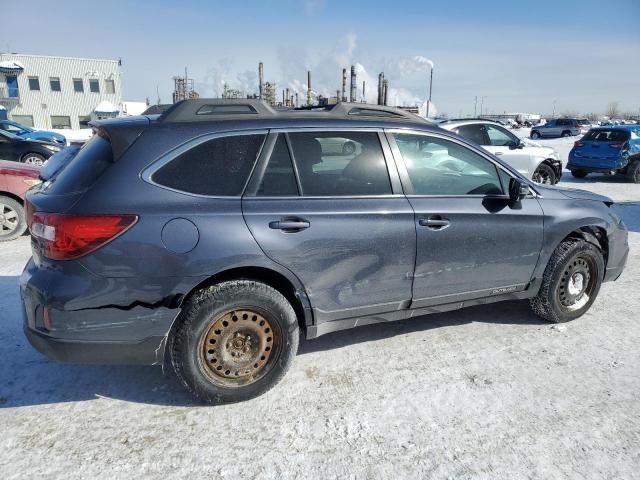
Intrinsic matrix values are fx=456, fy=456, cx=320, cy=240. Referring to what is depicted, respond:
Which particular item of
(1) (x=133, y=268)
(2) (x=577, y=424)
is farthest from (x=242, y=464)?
(2) (x=577, y=424)

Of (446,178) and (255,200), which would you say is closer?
(255,200)

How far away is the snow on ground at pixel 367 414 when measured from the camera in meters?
2.29

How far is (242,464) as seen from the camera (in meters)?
2.30

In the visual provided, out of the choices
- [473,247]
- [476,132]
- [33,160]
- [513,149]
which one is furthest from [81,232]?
[33,160]

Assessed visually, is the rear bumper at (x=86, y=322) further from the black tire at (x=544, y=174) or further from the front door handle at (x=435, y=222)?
the black tire at (x=544, y=174)

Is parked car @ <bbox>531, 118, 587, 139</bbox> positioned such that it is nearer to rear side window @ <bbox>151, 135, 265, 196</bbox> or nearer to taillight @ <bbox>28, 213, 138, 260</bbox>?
rear side window @ <bbox>151, 135, 265, 196</bbox>

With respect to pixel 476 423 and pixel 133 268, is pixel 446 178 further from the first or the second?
pixel 133 268

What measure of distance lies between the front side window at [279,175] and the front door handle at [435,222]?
0.91 metres

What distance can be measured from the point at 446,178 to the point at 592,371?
5.51 ft

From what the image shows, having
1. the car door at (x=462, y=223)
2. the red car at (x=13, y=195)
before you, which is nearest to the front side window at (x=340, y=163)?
the car door at (x=462, y=223)

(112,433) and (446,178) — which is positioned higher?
(446,178)

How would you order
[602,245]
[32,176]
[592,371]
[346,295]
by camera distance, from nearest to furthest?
1. [346,295]
2. [592,371]
3. [602,245]
4. [32,176]

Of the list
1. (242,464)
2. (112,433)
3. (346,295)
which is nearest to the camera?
(242,464)

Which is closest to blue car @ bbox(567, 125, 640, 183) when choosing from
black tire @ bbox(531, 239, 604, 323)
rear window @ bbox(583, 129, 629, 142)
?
rear window @ bbox(583, 129, 629, 142)
